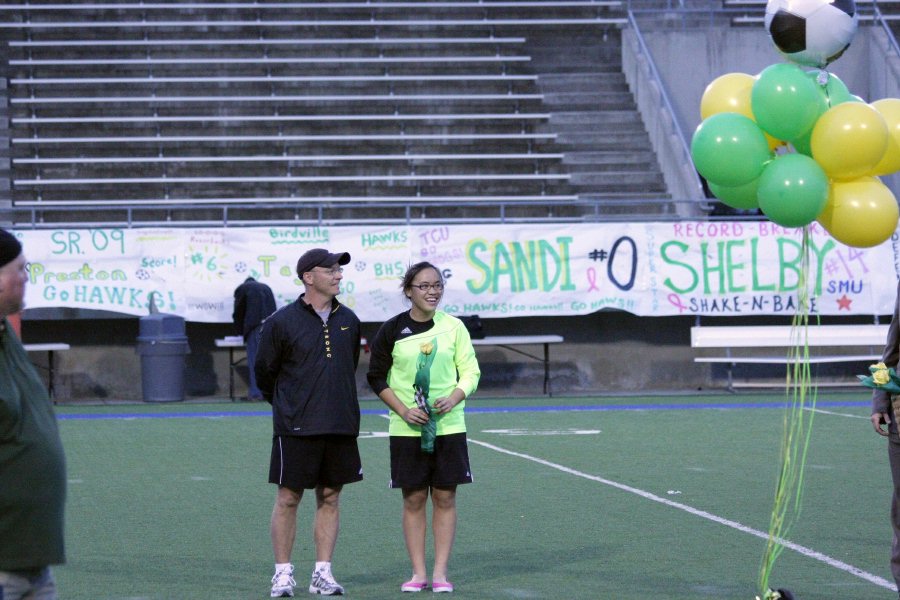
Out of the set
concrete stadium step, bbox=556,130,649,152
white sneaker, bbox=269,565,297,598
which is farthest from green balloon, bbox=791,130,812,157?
concrete stadium step, bbox=556,130,649,152

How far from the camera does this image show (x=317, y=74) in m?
26.5

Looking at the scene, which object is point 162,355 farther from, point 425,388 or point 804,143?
point 804,143

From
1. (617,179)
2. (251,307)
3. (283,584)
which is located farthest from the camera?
(617,179)

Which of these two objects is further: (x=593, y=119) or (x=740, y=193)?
(x=593, y=119)

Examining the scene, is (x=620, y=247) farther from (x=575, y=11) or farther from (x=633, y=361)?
(x=575, y=11)

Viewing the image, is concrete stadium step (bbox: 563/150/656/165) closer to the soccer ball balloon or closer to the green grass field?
the green grass field

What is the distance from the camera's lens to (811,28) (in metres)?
6.44

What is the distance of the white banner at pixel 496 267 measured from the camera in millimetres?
20516

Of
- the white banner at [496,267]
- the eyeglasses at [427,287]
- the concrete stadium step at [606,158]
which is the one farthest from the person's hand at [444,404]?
the concrete stadium step at [606,158]

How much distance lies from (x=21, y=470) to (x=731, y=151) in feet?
11.2

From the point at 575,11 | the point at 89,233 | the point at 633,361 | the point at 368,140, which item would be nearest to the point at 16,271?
the point at 89,233

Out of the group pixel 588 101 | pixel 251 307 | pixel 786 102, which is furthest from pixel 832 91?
pixel 588 101

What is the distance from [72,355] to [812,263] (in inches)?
434

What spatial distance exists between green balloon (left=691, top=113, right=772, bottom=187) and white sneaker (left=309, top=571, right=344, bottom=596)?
8.84 ft
